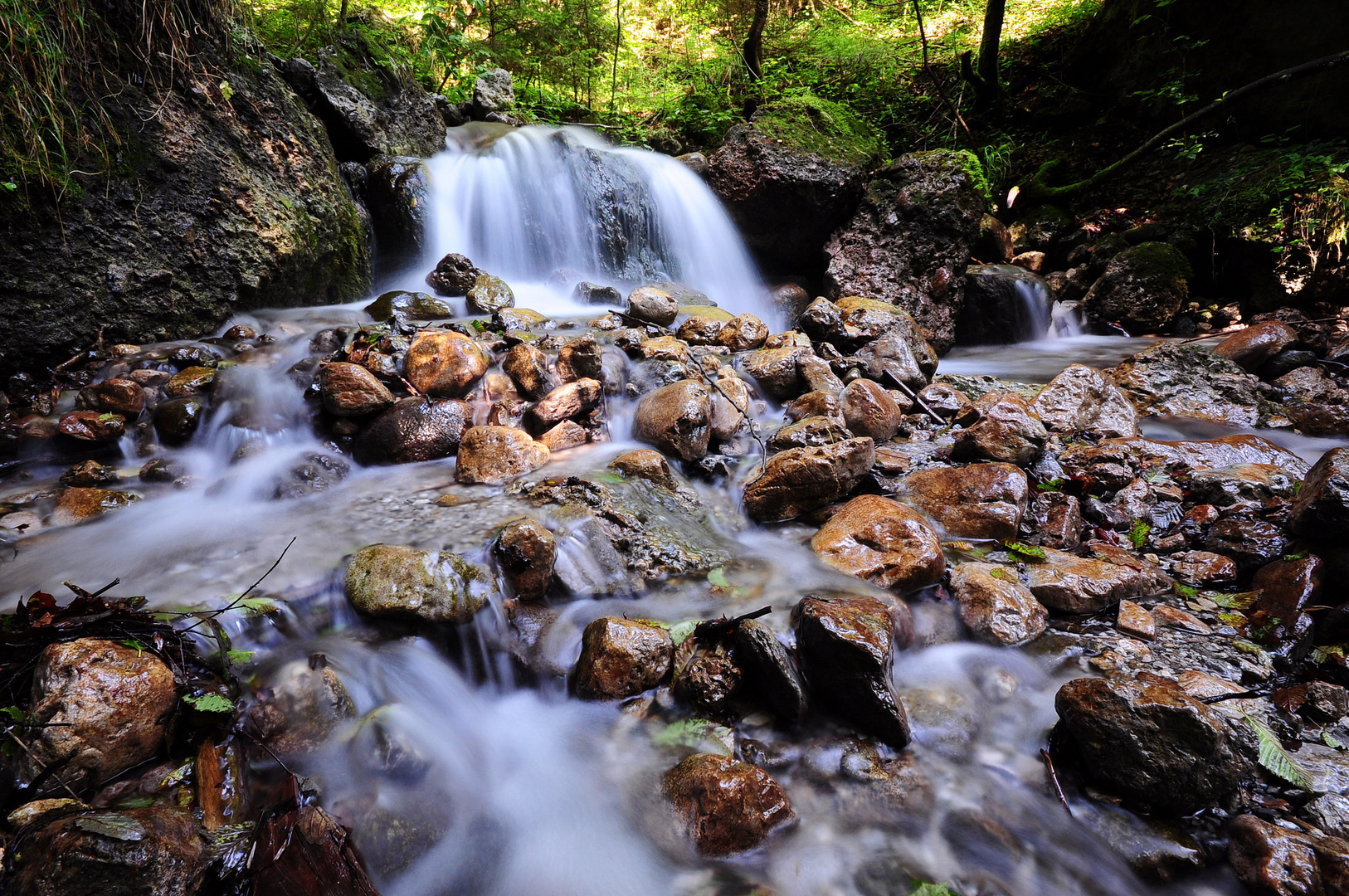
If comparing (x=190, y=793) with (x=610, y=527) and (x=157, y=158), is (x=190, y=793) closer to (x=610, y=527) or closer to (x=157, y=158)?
A: (x=610, y=527)

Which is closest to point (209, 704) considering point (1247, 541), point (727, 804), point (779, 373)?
point (727, 804)

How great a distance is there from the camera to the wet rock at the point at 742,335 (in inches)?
265

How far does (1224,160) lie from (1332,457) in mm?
9450

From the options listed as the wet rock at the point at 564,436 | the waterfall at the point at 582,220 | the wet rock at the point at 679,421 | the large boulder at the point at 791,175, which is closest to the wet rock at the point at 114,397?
the wet rock at the point at 564,436

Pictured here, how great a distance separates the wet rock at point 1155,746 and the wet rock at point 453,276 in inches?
287

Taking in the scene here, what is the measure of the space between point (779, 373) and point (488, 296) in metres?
3.79

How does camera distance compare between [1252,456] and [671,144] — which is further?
[671,144]

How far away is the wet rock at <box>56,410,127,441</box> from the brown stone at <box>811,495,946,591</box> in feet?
16.8

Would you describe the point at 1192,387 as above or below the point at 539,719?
above

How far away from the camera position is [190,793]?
185cm

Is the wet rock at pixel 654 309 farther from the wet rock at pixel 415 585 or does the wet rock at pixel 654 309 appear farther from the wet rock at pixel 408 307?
the wet rock at pixel 415 585

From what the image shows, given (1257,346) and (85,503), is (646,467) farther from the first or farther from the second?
(1257,346)

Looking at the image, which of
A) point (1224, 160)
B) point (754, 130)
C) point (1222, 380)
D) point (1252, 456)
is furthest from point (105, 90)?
point (1224, 160)

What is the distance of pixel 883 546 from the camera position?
345cm
